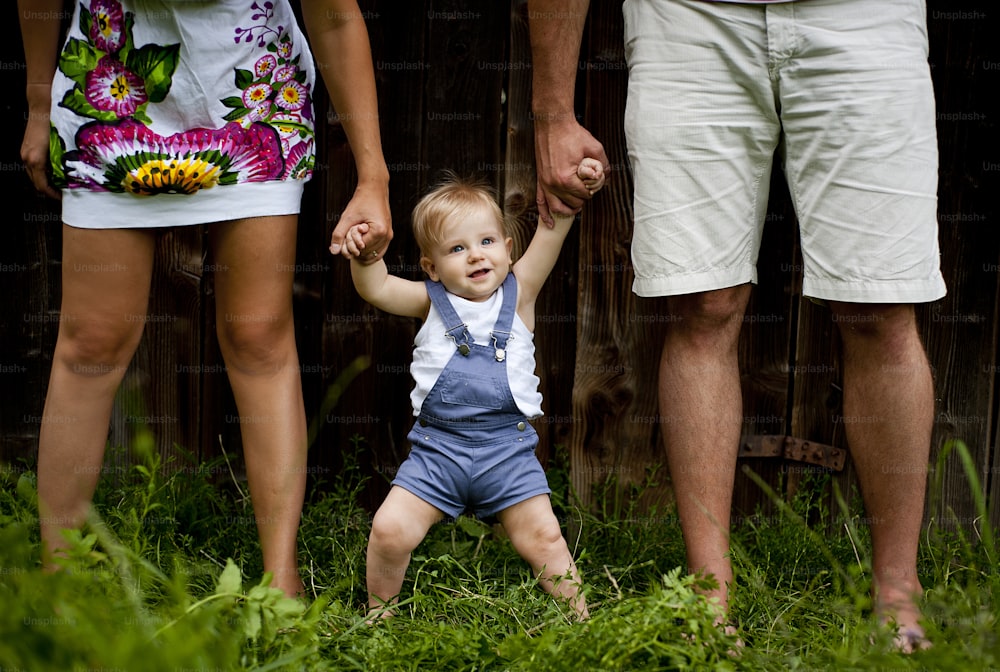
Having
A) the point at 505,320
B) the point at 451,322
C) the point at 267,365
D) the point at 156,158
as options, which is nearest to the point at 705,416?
the point at 505,320

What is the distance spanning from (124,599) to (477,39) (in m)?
1.77

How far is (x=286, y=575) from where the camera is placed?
2.36 m

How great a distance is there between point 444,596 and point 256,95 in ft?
4.00

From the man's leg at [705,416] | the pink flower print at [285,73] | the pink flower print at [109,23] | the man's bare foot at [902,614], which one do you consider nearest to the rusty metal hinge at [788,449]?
the man's leg at [705,416]

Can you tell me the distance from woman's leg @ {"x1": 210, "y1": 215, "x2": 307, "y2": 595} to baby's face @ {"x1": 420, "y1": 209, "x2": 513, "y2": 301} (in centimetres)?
36

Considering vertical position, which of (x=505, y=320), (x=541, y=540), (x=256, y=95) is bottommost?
(x=541, y=540)

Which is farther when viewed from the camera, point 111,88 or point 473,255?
point 473,255

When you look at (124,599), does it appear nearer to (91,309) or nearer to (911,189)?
(91,309)

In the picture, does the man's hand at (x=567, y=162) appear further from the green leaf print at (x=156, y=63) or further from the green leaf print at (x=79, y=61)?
the green leaf print at (x=79, y=61)

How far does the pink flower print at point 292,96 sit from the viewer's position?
225 cm

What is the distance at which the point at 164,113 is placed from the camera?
216 cm

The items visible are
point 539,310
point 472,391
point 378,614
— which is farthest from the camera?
point 539,310

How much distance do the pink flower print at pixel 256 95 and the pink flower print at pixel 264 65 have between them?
2cm

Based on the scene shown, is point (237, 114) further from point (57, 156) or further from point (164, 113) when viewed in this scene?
point (57, 156)
